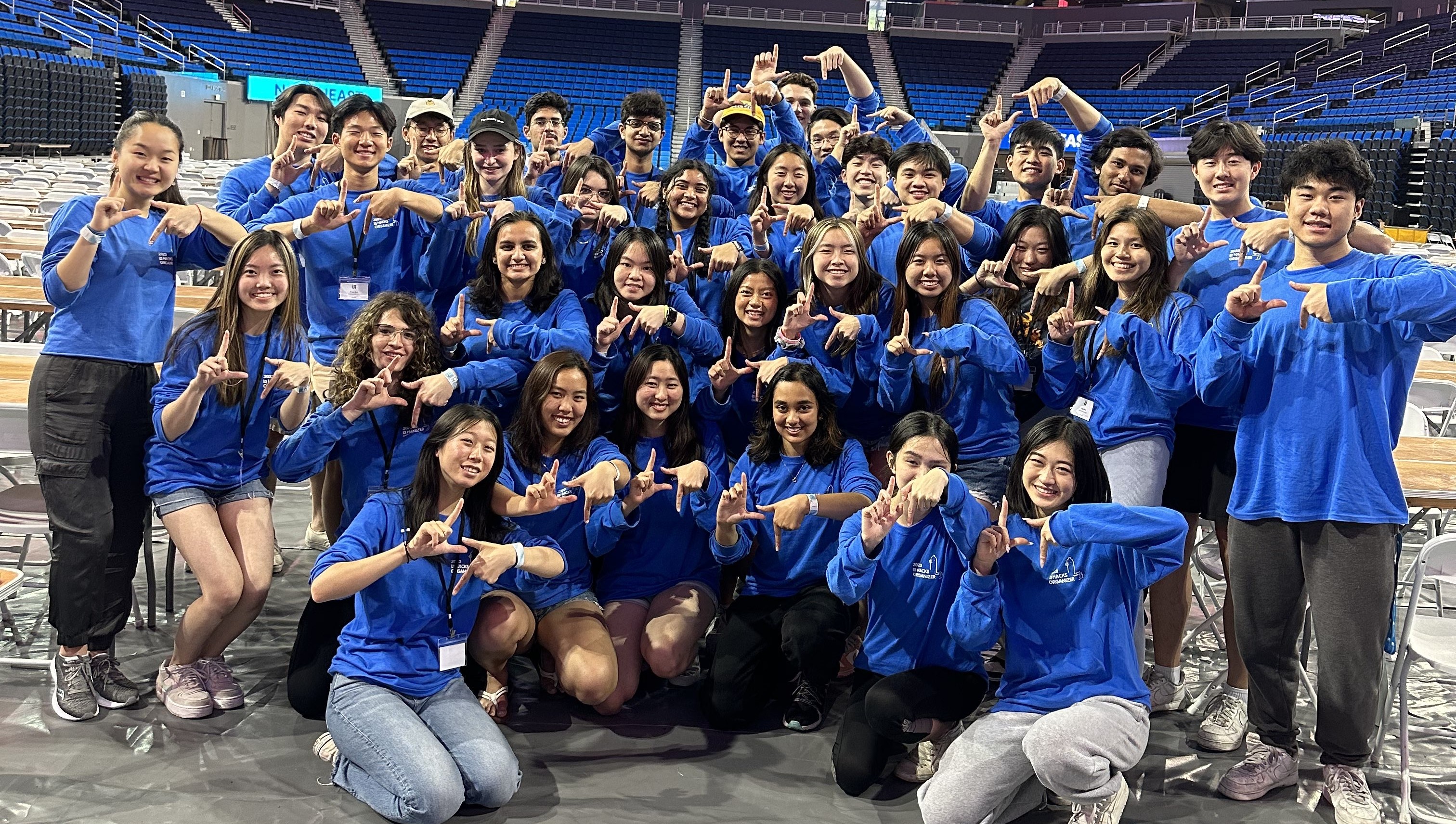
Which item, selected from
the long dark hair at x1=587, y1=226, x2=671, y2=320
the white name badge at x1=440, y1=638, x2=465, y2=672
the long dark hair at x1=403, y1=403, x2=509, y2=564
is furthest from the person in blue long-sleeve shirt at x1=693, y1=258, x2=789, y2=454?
the white name badge at x1=440, y1=638, x2=465, y2=672

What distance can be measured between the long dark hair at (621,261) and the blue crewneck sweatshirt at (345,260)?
0.59m

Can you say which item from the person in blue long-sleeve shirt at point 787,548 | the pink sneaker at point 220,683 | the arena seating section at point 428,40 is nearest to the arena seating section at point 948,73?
the arena seating section at point 428,40

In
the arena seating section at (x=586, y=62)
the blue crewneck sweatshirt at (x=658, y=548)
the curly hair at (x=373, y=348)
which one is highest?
the arena seating section at (x=586, y=62)

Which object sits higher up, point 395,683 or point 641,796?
point 395,683

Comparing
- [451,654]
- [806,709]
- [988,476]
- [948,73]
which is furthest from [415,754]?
[948,73]

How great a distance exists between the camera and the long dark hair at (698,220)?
4.16 meters

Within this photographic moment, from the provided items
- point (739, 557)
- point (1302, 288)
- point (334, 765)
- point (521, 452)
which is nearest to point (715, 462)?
point (739, 557)

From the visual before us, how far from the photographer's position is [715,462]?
363 centimetres

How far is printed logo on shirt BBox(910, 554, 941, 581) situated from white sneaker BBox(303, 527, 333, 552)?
244 centimetres

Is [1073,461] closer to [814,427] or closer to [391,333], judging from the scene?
[814,427]

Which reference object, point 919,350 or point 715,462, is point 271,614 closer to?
point 715,462

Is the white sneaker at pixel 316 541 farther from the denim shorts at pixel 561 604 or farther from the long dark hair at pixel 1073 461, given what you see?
the long dark hair at pixel 1073 461

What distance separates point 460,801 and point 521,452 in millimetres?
1058

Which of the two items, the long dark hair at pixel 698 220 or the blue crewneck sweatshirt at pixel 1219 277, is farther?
the long dark hair at pixel 698 220
